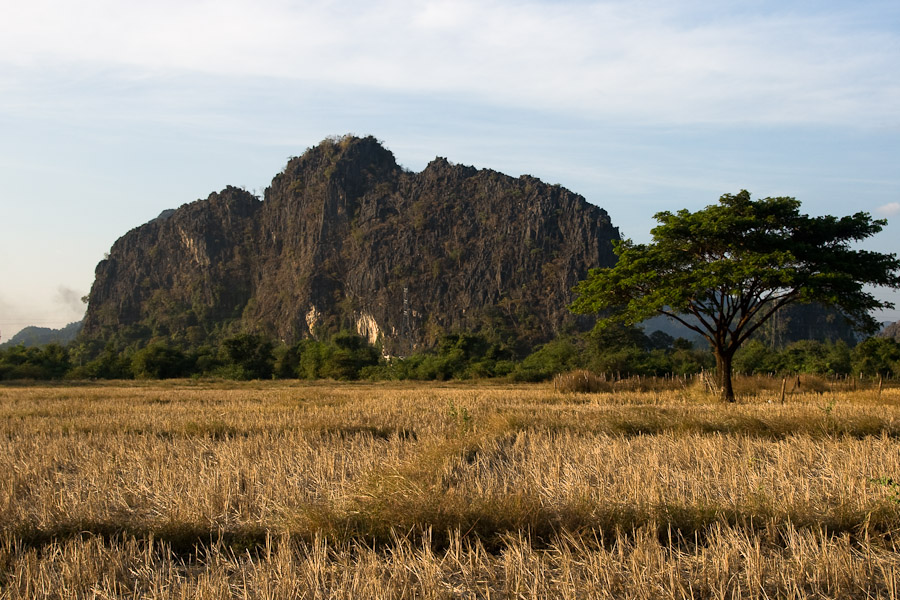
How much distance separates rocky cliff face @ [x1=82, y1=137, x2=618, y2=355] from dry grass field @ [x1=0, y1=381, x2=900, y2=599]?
337 feet

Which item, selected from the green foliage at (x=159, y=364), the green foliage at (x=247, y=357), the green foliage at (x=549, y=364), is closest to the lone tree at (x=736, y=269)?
the green foliage at (x=549, y=364)

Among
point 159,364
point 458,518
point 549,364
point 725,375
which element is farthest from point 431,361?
point 458,518

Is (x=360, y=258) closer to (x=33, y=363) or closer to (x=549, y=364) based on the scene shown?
(x=33, y=363)

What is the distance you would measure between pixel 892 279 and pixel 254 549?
2242 cm

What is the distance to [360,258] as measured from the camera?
14812cm

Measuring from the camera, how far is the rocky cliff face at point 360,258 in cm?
13225

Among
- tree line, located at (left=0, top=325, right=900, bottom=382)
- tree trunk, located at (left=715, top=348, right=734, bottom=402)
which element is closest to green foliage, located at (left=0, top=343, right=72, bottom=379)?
tree line, located at (left=0, top=325, right=900, bottom=382)

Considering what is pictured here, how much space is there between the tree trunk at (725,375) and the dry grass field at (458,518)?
10.5 meters

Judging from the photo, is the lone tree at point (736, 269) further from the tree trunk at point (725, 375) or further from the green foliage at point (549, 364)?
the green foliage at point (549, 364)

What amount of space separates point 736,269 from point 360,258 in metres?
133

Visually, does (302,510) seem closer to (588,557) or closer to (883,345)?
(588,557)

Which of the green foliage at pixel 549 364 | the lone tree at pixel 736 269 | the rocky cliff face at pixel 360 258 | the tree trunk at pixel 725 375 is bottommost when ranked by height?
the green foliage at pixel 549 364

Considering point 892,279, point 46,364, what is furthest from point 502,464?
point 46,364

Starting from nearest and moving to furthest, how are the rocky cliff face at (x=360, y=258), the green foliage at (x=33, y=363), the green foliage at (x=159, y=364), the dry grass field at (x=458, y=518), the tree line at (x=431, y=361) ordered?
1. the dry grass field at (x=458, y=518)
2. the tree line at (x=431, y=361)
3. the green foliage at (x=33, y=363)
4. the green foliage at (x=159, y=364)
5. the rocky cliff face at (x=360, y=258)
